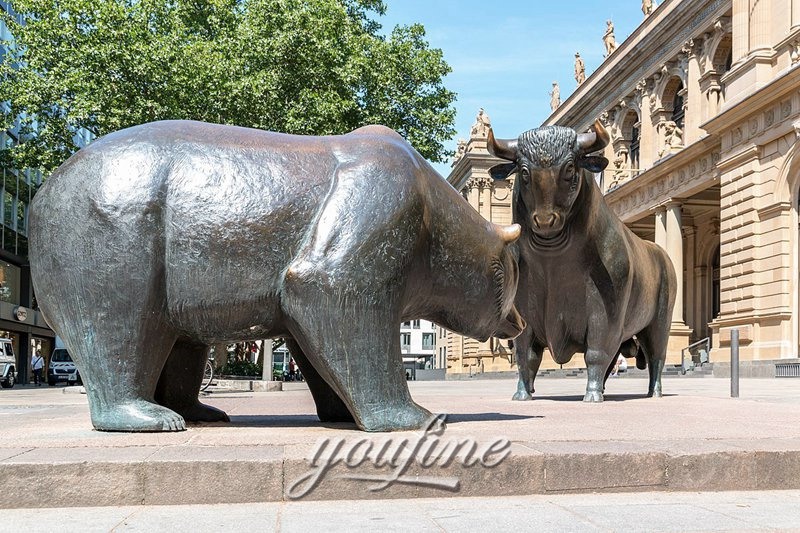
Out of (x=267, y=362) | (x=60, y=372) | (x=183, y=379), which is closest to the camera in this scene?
(x=183, y=379)

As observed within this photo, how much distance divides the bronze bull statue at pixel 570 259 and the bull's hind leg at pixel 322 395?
268cm

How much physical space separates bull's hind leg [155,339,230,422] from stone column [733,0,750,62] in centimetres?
2884

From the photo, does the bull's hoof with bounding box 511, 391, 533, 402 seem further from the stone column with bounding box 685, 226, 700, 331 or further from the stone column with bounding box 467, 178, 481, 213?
the stone column with bounding box 467, 178, 481, 213

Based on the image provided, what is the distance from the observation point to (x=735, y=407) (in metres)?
7.28

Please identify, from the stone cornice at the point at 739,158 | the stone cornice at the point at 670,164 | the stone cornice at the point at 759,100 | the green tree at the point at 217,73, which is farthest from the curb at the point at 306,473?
the stone cornice at the point at 670,164

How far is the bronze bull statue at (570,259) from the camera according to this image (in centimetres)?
692

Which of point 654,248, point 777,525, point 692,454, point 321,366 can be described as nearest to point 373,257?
point 321,366

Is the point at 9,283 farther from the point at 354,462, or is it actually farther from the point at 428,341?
the point at 428,341

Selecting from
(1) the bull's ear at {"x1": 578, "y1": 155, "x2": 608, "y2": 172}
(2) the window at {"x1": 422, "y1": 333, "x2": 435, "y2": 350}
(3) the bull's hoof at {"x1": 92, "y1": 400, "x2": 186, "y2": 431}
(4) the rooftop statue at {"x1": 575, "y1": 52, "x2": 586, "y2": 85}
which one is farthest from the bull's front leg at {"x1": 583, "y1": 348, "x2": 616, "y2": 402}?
(2) the window at {"x1": 422, "y1": 333, "x2": 435, "y2": 350}

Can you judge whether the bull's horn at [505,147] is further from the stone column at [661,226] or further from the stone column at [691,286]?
the stone column at [691,286]

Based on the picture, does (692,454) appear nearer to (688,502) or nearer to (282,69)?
(688,502)

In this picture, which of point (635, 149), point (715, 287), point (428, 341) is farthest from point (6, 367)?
point (428, 341)

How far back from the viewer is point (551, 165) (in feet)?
22.5

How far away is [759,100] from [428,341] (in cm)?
9652
